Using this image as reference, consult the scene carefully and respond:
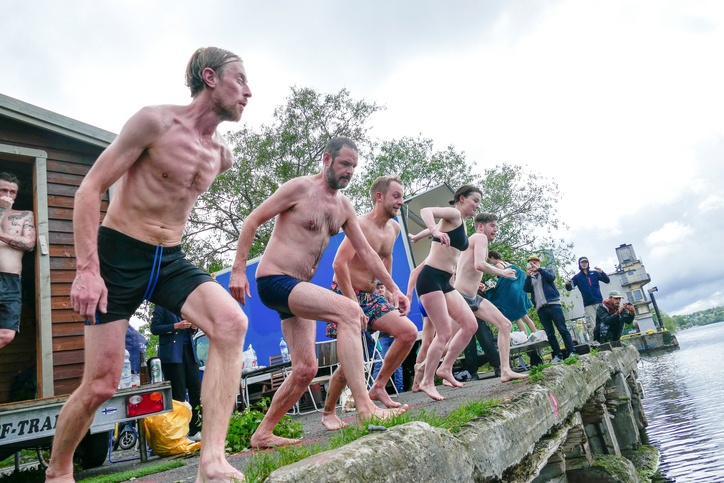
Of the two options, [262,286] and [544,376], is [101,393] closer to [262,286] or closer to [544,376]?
[262,286]

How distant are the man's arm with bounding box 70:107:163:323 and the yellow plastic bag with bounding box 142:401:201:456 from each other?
3.89 meters

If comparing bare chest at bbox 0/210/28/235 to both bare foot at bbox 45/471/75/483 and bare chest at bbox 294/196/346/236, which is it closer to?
bare chest at bbox 294/196/346/236

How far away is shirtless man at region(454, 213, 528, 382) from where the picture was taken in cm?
635

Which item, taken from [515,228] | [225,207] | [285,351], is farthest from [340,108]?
[285,351]

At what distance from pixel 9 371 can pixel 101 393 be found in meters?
8.73

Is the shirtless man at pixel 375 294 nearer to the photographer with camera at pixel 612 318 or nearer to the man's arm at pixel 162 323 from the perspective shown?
the man's arm at pixel 162 323

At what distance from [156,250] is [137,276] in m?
0.14

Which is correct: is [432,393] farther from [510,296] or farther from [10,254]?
[10,254]

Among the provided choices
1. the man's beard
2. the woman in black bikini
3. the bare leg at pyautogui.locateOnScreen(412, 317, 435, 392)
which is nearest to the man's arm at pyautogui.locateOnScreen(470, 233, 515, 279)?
the woman in black bikini

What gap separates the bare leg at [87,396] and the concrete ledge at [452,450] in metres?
1.12

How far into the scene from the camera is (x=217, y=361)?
7.27 ft

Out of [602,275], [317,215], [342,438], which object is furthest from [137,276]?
[602,275]

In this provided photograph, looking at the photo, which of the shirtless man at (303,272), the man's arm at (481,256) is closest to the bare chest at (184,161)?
the shirtless man at (303,272)

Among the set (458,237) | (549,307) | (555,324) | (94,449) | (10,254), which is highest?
(10,254)
